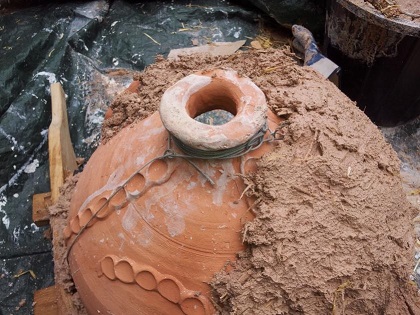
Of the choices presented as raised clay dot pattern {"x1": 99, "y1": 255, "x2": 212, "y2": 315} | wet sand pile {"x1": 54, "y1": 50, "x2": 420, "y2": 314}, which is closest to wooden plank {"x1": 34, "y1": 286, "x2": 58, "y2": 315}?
raised clay dot pattern {"x1": 99, "y1": 255, "x2": 212, "y2": 315}

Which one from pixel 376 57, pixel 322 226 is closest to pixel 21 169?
pixel 322 226

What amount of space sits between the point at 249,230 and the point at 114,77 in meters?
2.18


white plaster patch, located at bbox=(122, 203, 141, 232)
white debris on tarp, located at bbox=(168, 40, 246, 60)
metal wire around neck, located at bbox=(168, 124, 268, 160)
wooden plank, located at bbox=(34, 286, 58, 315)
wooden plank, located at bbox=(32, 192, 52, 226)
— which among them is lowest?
wooden plank, located at bbox=(34, 286, 58, 315)

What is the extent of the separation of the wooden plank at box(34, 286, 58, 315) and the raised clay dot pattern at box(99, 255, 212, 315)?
681mm

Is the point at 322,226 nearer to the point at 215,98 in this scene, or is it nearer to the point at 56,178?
the point at 215,98

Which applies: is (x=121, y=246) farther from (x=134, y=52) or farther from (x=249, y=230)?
(x=134, y=52)

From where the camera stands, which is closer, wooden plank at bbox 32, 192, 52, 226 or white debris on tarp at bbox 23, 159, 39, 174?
wooden plank at bbox 32, 192, 52, 226

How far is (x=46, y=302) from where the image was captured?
1.89 metres

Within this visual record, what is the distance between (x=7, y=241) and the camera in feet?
8.20

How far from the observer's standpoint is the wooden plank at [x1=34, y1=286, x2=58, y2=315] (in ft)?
6.15

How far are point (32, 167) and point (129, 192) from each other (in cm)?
159

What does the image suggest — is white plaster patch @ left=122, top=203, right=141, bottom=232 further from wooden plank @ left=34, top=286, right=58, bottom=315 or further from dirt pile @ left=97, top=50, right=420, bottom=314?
wooden plank @ left=34, top=286, right=58, bottom=315

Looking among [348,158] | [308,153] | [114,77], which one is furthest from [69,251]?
[114,77]

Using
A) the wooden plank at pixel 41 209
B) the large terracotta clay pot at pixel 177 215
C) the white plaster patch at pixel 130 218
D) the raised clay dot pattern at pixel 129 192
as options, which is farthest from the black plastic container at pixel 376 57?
the wooden plank at pixel 41 209
